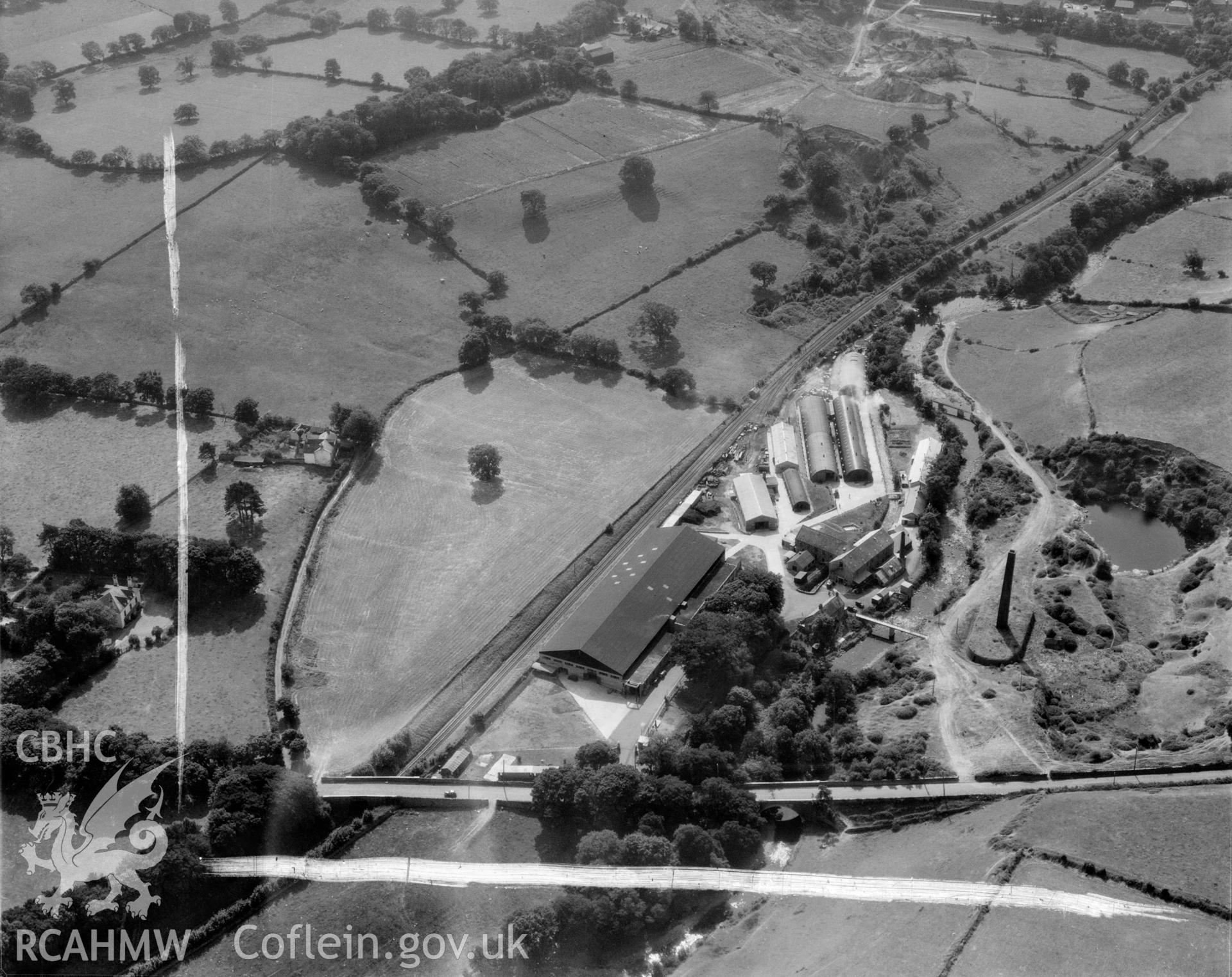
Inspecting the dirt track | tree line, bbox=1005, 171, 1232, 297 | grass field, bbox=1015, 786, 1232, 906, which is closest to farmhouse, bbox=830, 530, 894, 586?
the dirt track

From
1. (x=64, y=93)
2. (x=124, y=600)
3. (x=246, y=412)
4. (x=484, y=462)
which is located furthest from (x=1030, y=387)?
(x=64, y=93)

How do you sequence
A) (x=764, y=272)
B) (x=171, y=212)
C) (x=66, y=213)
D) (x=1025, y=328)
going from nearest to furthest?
(x=1025, y=328) < (x=764, y=272) < (x=66, y=213) < (x=171, y=212)

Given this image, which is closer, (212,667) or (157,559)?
(212,667)

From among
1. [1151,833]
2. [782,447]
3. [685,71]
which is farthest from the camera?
[685,71]

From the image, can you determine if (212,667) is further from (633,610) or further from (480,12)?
(480,12)

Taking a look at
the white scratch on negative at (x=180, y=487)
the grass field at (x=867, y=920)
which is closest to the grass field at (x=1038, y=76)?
the white scratch on negative at (x=180, y=487)

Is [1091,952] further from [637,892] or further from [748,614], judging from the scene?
[748,614]
